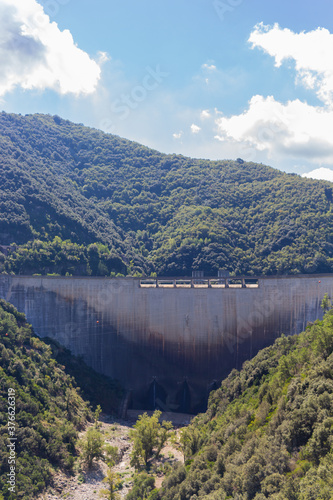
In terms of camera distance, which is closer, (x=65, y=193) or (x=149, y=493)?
(x=149, y=493)

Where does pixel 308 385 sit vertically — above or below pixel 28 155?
below

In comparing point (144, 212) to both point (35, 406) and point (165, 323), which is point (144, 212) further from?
point (35, 406)

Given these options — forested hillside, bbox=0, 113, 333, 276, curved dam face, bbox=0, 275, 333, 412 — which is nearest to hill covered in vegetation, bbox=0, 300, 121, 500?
curved dam face, bbox=0, 275, 333, 412

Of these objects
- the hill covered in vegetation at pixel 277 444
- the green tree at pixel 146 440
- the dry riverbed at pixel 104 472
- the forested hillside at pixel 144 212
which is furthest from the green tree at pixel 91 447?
the forested hillside at pixel 144 212

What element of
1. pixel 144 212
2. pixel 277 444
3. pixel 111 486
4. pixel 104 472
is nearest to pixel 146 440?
pixel 104 472

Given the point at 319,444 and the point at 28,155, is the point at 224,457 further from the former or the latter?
the point at 28,155

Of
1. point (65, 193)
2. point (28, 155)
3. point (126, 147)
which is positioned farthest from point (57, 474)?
point (126, 147)

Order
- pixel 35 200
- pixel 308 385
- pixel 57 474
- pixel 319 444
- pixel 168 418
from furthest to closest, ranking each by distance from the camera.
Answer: pixel 35 200
pixel 168 418
pixel 57 474
pixel 308 385
pixel 319 444
